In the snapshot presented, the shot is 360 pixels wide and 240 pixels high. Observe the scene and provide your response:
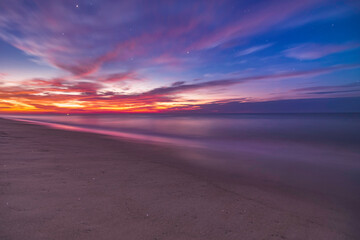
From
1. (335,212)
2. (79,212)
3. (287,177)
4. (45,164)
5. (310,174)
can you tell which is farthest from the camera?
(310,174)

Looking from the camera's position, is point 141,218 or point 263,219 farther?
point 263,219

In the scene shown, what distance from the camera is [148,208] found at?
10.1 feet

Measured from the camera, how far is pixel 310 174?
266 inches

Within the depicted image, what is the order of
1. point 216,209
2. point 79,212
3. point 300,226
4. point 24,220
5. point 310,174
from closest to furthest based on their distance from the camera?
point 24,220
point 79,212
point 300,226
point 216,209
point 310,174

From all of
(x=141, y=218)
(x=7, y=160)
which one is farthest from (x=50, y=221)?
(x=7, y=160)

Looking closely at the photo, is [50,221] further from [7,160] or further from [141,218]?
[7,160]

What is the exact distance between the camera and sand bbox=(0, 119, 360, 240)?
2453 millimetres

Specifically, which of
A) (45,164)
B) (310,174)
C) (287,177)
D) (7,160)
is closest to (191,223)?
(45,164)

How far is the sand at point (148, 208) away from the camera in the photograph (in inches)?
96.6

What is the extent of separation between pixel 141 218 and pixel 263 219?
2156 millimetres

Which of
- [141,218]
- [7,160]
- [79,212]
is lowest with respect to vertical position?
[141,218]

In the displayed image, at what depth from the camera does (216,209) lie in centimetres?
324

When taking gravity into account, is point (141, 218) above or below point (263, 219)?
above

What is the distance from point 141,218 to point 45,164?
3.91 m
